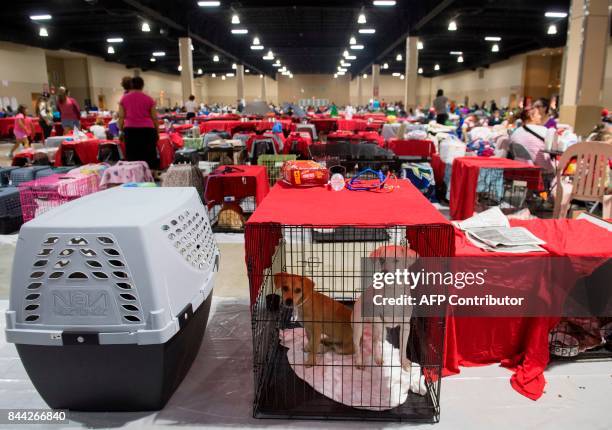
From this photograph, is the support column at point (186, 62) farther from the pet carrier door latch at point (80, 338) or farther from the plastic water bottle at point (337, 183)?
the pet carrier door latch at point (80, 338)

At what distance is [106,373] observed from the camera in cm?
215

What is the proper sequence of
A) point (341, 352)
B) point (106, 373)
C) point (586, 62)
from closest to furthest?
point (106, 373)
point (341, 352)
point (586, 62)

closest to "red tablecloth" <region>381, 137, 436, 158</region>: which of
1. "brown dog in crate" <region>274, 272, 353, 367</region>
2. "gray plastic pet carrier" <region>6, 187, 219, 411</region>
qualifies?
"brown dog in crate" <region>274, 272, 353, 367</region>

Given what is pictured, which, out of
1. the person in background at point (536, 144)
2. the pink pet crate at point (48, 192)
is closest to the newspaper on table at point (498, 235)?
the person in background at point (536, 144)

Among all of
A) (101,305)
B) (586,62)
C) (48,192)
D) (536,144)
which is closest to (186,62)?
(586,62)

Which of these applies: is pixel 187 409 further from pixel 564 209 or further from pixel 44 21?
pixel 44 21

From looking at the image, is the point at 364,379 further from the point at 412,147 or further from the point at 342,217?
the point at 412,147

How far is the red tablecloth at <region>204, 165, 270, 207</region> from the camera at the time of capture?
5.27m

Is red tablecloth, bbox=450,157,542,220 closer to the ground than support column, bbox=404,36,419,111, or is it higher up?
closer to the ground

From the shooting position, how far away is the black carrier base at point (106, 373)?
208 centimetres

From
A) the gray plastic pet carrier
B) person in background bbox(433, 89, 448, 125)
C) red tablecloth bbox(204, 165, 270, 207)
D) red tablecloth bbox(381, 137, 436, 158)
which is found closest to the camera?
the gray plastic pet carrier

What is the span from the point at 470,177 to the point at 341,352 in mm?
3430

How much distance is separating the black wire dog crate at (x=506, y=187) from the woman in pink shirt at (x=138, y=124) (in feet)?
13.9

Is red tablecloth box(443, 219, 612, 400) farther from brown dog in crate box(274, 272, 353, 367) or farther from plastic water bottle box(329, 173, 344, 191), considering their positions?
plastic water bottle box(329, 173, 344, 191)
